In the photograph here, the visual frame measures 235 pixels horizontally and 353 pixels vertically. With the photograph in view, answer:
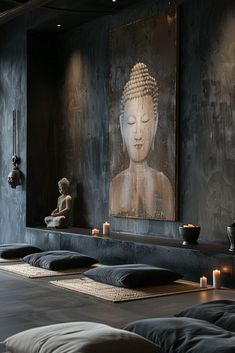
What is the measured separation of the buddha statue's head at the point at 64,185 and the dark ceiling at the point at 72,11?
1.91 metres

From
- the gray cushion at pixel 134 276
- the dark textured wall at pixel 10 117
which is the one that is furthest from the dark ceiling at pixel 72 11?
the gray cushion at pixel 134 276

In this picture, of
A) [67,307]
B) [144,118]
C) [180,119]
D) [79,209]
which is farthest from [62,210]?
[67,307]

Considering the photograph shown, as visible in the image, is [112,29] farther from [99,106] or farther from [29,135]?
[29,135]

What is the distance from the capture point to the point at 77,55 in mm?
7512

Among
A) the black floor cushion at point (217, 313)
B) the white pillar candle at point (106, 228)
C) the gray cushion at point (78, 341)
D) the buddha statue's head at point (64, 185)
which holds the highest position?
the buddha statue's head at point (64, 185)

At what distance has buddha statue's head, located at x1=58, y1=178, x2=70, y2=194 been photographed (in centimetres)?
716

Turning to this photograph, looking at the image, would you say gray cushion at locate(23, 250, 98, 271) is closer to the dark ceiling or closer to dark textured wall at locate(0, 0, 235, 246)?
dark textured wall at locate(0, 0, 235, 246)

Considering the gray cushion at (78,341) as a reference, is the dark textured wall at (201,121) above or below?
above

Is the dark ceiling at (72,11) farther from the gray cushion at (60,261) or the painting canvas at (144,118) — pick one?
the gray cushion at (60,261)

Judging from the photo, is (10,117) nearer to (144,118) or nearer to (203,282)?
(144,118)

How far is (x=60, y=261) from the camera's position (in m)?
5.64

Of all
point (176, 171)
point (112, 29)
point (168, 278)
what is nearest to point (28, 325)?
point (168, 278)

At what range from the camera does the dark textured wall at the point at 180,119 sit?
5383 mm

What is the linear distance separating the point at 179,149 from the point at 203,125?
39 cm
